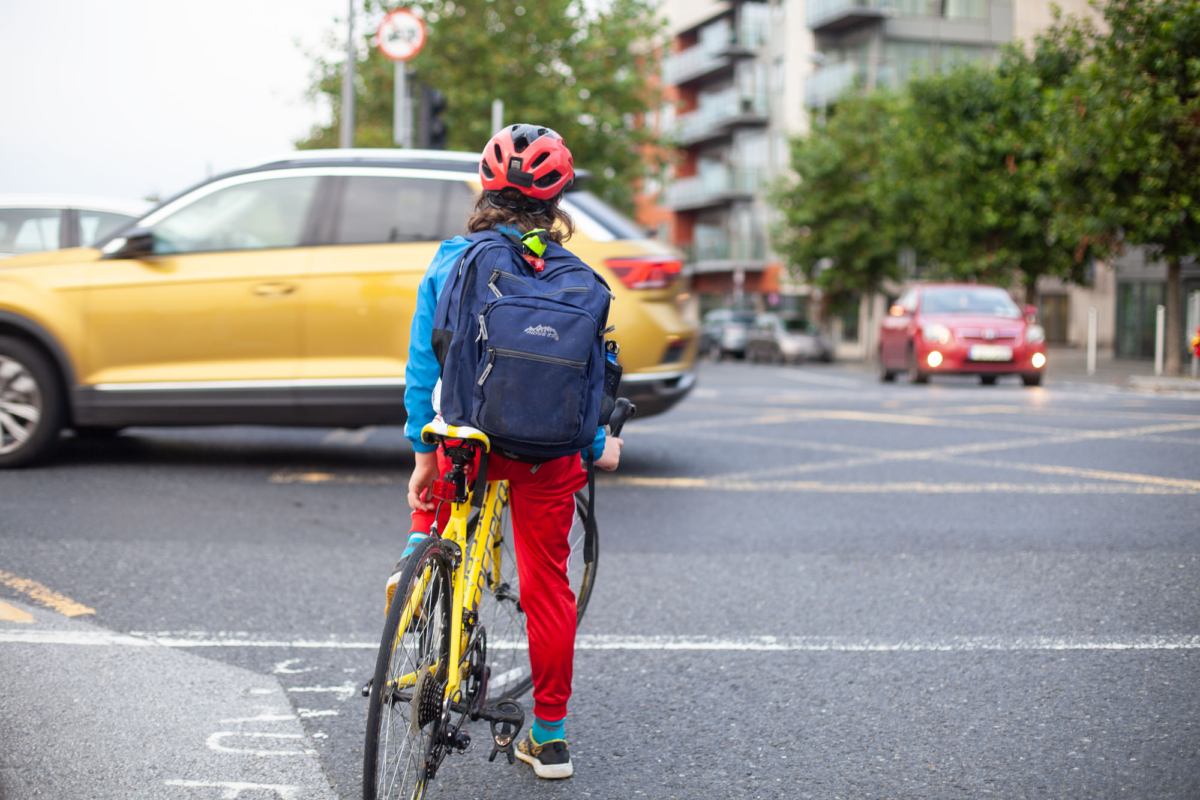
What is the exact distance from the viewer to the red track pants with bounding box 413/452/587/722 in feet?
10.0

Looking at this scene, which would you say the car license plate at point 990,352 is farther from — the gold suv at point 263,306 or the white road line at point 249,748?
the white road line at point 249,748

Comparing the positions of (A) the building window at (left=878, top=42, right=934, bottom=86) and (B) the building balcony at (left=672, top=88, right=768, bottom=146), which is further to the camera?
(B) the building balcony at (left=672, top=88, right=768, bottom=146)

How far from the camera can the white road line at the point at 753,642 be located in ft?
14.2

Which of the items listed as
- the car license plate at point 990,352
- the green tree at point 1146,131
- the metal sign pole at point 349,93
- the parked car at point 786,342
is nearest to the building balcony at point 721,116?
the parked car at point 786,342

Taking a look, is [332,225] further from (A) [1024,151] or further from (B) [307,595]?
(A) [1024,151]

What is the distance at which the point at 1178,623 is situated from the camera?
4.63 m

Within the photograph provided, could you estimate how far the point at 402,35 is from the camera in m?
16.8

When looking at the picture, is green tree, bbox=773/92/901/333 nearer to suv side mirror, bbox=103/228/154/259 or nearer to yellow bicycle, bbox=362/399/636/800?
suv side mirror, bbox=103/228/154/259

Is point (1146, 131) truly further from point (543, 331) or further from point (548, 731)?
point (543, 331)

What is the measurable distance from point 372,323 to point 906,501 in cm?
339

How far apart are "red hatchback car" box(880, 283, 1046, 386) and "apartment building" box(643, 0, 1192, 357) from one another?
50.6 feet

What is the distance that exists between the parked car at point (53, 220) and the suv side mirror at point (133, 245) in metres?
2.53

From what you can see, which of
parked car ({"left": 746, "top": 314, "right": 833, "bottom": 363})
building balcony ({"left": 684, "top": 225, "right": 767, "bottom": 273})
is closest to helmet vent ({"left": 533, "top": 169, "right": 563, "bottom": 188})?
parked car ({"left": 746, "top": 314, "right": 833, "bottom": 363})

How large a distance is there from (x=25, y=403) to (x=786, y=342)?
1304 inches
